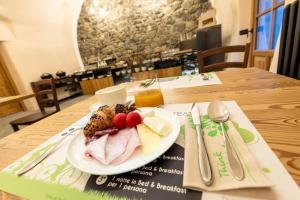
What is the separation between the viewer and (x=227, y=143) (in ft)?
1.04

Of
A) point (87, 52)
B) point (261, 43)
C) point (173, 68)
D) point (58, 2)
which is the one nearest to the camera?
point (261, 43)

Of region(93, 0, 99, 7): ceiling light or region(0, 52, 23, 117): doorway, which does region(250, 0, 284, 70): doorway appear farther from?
region(0, 52, 23, 117): doorway

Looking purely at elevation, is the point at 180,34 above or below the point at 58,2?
below

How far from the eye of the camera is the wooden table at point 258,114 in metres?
0.31

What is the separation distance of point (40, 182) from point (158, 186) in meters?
0.25

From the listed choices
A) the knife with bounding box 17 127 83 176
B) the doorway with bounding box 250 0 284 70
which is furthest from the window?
the knife with bounding box 17 127 83 176

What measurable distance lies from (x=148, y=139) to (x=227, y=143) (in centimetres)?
17

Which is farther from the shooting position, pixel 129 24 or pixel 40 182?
pixel 129 24

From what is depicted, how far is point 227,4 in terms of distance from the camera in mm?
2990

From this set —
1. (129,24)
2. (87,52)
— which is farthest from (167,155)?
(87,52)

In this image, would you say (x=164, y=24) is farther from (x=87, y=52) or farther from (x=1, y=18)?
(x=1, y=18)

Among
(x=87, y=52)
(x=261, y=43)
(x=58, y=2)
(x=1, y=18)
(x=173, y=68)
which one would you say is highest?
(x=58, y=2)

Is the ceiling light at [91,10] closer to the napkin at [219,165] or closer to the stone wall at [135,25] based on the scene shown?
the stone wall at [135,25]

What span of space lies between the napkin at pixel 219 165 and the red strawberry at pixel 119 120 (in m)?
0.17
